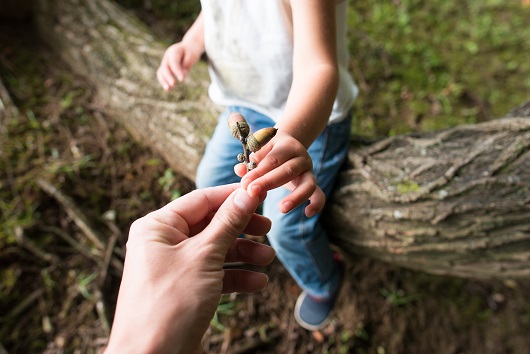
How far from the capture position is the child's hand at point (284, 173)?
1.17 metres

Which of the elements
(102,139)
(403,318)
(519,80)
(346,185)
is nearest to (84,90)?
(102,139)

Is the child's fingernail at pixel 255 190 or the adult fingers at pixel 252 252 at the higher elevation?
the child's fingernail at pixel 255 190

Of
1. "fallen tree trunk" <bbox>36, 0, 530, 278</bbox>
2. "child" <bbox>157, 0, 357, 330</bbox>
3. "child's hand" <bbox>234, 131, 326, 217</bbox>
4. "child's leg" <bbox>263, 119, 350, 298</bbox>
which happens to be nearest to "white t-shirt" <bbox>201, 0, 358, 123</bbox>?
"child" <bbox>157, 0, 357, 330</bbox>

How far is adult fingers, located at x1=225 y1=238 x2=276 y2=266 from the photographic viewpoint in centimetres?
144

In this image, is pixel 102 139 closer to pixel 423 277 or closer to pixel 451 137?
pixel 451 137

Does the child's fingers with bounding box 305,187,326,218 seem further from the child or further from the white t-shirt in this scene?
the white t-shirt

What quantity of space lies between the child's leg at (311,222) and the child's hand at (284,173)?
0.60 metres

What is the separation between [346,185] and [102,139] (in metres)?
1.90

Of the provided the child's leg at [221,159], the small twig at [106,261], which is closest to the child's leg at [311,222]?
the child's leg at [221,159]

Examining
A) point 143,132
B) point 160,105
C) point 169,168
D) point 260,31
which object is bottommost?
point 169,168

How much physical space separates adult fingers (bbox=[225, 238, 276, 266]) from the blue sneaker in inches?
41.8

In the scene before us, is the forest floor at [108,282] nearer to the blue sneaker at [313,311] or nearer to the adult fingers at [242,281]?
the blue sneaker at [313,311]

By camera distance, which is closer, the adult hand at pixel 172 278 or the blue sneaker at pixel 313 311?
the adult hand at pixel 172 278

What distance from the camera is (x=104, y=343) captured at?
7.39 ft
